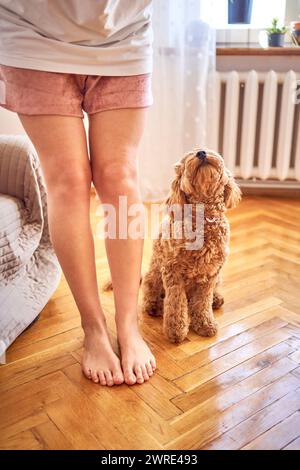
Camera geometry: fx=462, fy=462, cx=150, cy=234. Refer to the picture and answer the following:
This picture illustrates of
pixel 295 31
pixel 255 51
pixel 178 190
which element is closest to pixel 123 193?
pixel 178 190

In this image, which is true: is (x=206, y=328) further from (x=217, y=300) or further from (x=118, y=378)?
(x=118, y=378)

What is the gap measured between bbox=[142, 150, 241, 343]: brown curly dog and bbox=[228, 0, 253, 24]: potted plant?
1.45m

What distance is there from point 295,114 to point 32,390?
1938mm

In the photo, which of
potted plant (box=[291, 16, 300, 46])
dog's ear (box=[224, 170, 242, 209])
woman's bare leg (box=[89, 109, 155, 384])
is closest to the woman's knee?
woman's bare leg (box=[89, 109, 155, 384])

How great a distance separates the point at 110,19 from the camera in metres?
0.91

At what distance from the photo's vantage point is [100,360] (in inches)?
40.7

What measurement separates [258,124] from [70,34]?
1.68m

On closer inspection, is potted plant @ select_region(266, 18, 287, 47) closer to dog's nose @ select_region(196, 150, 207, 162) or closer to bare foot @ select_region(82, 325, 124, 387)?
dog's nose @ select_region(196, 150, 207, 162)

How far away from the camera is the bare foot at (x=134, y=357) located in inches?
39.8

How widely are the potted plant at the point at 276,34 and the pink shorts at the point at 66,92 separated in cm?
149

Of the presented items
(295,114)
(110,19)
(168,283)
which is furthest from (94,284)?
(295,114)

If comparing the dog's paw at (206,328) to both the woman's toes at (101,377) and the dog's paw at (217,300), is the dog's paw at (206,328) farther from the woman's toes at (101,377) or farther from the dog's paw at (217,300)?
the woman's toes at (101,377)

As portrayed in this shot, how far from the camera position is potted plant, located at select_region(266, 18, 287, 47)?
7.35 feet

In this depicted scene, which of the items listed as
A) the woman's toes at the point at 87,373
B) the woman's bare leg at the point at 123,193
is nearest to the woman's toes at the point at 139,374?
the woman's bare leg at the point at 123,193
